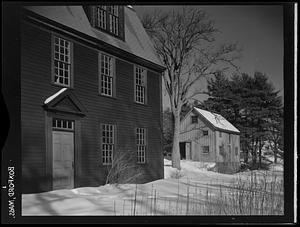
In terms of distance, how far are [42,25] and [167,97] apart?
191 centimetres

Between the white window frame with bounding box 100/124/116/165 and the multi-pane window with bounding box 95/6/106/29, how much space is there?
1397mm

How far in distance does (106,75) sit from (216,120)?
165 cm

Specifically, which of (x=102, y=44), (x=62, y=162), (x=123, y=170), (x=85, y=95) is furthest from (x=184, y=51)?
(x=62, y=162)

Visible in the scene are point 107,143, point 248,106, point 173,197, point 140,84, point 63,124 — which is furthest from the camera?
point 140,84

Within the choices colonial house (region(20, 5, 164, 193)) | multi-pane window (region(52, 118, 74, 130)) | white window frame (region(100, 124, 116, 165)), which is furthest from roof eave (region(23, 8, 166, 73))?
multi-pane window (region(52, 118, 74, 130))

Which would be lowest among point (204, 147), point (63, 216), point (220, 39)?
point (63, 216)

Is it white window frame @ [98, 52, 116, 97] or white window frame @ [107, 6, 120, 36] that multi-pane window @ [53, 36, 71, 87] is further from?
white window frame @ [107, 6, 120, 36]

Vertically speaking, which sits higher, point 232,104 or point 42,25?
point 42,25

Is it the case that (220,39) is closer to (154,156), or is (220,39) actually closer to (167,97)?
(167,97)

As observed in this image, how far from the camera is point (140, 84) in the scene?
615cm

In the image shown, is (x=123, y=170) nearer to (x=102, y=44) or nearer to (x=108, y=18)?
(x=102, y=44)

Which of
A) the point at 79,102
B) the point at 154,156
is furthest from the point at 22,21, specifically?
the point at 154,156

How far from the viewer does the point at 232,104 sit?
18.1 feet

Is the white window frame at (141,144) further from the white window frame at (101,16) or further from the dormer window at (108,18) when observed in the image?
the white window frame at (101,16)
